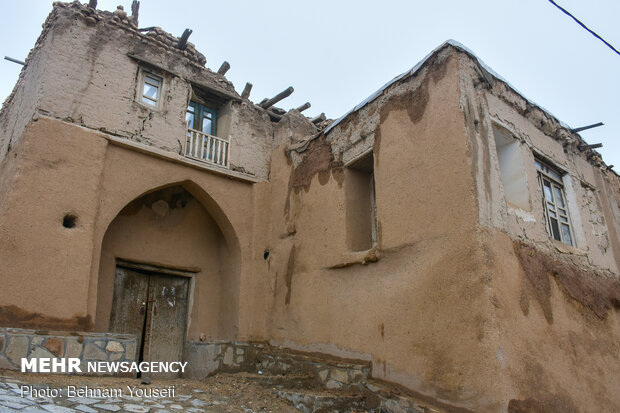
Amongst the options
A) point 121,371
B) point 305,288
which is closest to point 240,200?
point 305,288

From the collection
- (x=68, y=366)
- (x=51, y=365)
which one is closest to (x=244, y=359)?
(x=68, y=366)

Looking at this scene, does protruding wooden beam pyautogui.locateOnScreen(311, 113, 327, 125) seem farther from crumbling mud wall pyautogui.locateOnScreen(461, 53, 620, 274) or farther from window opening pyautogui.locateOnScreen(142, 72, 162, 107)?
crumbling mud wall pyautogui.locateOnScreen(461, 53, 620, 274)

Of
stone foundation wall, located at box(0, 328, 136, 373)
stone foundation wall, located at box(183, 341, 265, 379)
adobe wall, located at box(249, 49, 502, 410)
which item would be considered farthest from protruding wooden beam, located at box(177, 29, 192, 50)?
stone foundation wall, located at box(183, 341, 265, 379)

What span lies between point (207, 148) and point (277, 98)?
6.55 feet

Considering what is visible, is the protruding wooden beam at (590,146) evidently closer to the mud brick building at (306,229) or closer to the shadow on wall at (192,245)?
the mud brick building at (306,229)

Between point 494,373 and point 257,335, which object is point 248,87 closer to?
point 257,335

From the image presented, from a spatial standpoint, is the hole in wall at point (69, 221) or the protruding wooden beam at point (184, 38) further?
the protruding wooden beam at point (184, 38)

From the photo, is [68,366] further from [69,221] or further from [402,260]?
[402,260]

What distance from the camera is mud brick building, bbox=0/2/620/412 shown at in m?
4.87

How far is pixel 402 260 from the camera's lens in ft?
18.2

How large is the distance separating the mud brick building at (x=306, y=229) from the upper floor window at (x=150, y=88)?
0.04m

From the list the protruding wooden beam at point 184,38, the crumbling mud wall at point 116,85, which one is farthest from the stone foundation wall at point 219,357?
the protruding wooden beam at point 184,38

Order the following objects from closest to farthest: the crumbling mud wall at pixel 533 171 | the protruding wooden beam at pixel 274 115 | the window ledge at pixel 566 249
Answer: the crumbling mud wall at pixel 533 171 < the window ledge at pixel 566 249 < the protruding wooden beam at pixel 274 115

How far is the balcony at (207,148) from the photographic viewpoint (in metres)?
8.07
